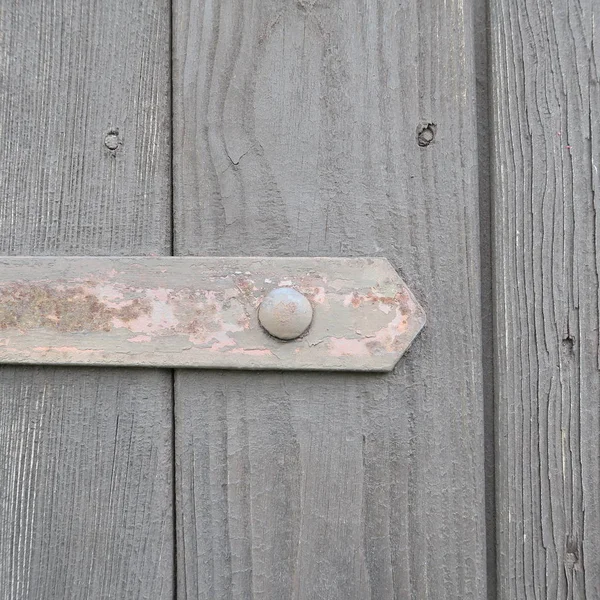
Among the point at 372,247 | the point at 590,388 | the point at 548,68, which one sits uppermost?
the point at 548,68

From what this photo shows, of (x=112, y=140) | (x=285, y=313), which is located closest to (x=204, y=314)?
(x=285, y=313)

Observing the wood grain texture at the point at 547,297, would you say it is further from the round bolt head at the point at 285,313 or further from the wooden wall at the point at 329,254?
the round bolt head at the point at 285,313

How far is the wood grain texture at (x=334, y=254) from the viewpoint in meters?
0.45

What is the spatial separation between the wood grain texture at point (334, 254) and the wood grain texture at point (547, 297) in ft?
0.09

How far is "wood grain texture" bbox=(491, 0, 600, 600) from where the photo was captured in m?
0.44

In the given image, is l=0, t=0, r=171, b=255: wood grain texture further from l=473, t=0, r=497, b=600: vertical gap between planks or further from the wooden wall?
l=473, t=0, r=497, b=600: vertical gap between planks

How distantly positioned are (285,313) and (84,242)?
0.21 metres

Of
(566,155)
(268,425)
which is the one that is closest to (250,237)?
(268,425)

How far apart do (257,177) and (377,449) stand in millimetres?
264

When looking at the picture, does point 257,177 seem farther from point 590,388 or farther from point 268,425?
point 590,388

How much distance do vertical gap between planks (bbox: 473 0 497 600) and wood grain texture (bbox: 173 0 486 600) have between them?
0.04 feet

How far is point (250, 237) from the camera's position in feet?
1.55

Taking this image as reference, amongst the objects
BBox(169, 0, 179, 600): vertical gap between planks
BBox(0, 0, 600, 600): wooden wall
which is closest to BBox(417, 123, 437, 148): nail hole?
BBox(0, 0, 600, 600): wooden wall

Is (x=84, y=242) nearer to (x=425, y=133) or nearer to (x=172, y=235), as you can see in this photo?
(x=172, y=235)
